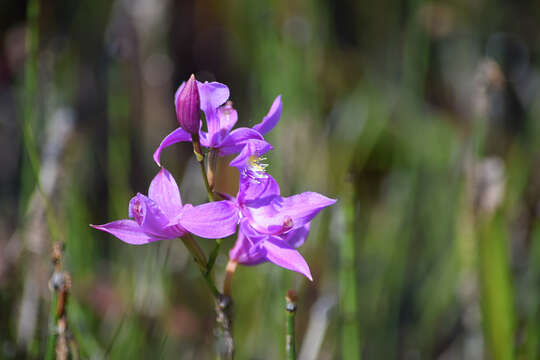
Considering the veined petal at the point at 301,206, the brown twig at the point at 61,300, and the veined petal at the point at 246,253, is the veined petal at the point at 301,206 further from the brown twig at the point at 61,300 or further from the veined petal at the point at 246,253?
the brown twig at the point at 61,300

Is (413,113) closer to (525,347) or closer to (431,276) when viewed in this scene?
(431,276)

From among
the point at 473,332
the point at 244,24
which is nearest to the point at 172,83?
the point at 244,24

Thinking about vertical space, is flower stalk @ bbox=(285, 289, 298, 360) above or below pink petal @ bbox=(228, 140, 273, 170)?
below

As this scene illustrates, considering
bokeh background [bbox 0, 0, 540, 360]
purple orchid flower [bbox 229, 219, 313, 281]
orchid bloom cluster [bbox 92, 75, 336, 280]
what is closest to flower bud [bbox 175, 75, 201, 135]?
orchid bloom cluster [bbox 92, 75, 336, 280]

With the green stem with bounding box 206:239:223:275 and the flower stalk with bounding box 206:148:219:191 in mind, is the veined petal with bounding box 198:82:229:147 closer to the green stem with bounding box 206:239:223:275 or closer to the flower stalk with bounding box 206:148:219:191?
the flower stalk with bounding box 206:148:219:191

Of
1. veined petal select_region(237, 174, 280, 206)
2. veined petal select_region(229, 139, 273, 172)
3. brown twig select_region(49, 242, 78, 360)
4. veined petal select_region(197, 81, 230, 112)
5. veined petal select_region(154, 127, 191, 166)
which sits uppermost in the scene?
veined petal select_region(197, 81, 230, 112)

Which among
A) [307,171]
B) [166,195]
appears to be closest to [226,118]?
[166,195]
